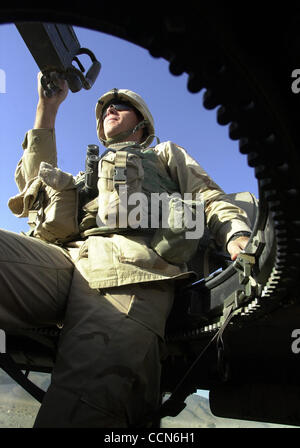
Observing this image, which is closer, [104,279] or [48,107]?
[104,279]

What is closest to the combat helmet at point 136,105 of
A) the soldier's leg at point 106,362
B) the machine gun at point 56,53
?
the machine gun at point 56,53

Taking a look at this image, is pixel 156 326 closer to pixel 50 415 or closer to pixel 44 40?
pixel 50 415

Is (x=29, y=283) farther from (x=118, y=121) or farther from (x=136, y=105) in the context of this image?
(x=136, y=105)

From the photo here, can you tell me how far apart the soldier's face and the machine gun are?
655 millimetres

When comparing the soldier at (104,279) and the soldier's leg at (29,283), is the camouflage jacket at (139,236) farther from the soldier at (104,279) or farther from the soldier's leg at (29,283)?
the soldier's leg at (29,283)

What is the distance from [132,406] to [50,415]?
0.44 metres

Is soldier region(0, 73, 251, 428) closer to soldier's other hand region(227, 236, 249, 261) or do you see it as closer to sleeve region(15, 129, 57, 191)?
soldier's other hand region(227, 236, 249, 261)

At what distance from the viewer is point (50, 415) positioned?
1.90 m

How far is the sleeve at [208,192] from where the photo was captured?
255cm

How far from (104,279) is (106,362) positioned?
1.61 feet

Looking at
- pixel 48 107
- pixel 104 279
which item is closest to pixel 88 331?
pixel 104 279

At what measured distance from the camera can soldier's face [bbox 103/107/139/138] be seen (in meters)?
3.72

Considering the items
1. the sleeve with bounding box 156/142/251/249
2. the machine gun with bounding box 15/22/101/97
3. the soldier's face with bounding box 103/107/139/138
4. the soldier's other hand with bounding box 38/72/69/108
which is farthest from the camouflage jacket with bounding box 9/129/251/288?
the machine gun with bounding box 15/22/101/97

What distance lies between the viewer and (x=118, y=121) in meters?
3.80
